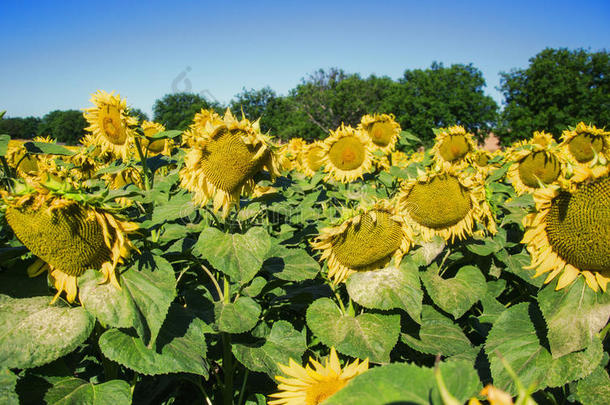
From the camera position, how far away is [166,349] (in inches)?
68.0

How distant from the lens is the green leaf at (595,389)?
5.76 ft

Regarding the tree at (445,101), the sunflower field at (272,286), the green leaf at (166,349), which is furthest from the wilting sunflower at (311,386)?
the tree at (445,101)

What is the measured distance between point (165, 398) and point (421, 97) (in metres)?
37.5

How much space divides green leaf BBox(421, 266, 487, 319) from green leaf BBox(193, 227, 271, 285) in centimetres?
119

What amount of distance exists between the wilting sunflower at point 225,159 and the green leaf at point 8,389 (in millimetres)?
1189

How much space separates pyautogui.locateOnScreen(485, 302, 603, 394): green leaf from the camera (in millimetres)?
1674

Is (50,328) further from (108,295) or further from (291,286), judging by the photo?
(291,286)

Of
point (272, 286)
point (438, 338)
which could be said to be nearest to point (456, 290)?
point (438, 338)

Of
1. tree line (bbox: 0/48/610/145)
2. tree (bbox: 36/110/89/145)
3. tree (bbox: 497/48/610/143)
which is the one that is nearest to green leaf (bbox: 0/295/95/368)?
tree line (bbox: 0/48/610/145)

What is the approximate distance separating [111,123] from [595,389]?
358 cm

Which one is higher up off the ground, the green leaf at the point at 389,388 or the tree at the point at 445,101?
the tree at the point at 445,101

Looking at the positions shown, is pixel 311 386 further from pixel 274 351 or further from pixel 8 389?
pixel 8 389

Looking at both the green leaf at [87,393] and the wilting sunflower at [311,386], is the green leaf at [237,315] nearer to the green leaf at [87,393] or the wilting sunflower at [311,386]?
the green leaf at [87,393]

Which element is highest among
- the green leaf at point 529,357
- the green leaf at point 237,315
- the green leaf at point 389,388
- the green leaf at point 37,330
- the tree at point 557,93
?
the tree at point 557,93
